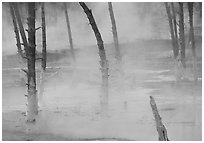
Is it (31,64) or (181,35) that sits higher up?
(181,35)

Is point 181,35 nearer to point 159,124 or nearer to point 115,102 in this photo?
point 115,102

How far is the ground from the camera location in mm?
5531

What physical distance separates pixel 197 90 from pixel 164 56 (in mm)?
1285

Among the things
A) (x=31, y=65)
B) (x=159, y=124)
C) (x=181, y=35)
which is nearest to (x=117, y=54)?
(x=181, y=35)

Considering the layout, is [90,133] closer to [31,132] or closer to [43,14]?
[31,132]

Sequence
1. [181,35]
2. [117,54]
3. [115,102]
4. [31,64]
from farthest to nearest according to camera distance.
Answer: [117,54] < [181,35] < [115,102] < [31,64]

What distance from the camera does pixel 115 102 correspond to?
7289mm

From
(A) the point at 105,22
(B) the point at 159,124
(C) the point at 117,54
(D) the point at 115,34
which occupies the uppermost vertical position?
(A) the point at 105,22

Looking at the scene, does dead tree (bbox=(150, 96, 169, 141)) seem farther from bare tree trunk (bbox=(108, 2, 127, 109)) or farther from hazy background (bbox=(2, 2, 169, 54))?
hazy background (bbox=(2, 2, 169, 54))

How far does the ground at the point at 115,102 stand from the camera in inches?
218

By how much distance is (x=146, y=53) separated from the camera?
8.60 meters

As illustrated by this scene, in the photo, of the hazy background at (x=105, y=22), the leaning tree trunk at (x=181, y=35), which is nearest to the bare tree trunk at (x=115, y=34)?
the hazy background at (x=105, y=22)

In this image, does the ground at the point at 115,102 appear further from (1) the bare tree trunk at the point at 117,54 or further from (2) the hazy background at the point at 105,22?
(2) the hazy background at the point at 105,22

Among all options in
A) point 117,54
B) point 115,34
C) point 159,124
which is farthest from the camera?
point 117,54
